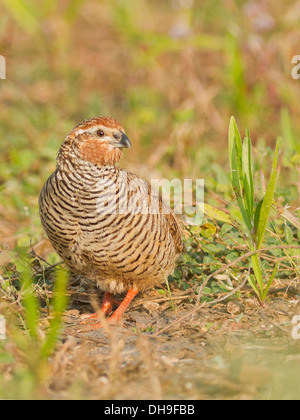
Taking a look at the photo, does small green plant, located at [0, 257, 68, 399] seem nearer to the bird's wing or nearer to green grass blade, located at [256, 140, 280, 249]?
the bird's wing

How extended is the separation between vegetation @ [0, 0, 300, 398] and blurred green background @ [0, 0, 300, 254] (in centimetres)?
2

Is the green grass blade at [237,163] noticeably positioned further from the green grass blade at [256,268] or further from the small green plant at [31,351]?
the small green plant at [31,351]

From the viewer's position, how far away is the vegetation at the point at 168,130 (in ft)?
13.4

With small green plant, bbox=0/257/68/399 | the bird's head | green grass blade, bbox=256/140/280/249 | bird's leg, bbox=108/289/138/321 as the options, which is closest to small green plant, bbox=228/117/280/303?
green grass blade, bbox=256/140/280/249

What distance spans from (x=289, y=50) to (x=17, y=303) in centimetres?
533

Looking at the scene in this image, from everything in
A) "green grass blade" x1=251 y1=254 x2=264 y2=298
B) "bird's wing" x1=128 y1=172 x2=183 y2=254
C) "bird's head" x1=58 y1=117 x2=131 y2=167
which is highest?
"bird's head" x1=58 y1=117 x2=131 y2=167

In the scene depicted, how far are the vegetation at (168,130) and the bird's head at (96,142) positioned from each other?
0.73m

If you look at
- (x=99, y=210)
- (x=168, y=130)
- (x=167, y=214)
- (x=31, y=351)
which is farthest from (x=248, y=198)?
(x=168, y=130)

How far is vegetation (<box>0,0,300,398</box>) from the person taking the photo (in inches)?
161

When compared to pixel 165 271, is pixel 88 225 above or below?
above

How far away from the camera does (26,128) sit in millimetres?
A: 7898

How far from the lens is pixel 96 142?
4031 millimetres

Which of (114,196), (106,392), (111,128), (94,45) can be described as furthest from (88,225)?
(94,45)
